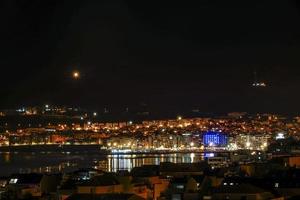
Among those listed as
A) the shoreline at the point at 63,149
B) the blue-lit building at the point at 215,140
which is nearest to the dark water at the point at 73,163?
the shoreline at the point at 63,149

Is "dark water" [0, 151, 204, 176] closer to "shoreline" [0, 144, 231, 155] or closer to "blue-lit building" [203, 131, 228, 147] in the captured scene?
"shoreline" [0, 144, 231, 155]

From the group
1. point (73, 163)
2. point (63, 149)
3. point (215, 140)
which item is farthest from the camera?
point (215, 140)

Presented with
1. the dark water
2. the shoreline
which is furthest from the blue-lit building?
the dark water

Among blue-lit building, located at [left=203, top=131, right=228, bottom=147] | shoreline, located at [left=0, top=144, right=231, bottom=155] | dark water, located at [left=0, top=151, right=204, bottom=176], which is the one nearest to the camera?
dark water, located at [left=0, top=151, right=204, bottom=176]

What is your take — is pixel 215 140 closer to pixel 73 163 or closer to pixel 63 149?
pixel 63 149

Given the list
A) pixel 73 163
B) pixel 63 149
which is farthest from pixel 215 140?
pixel 73 163

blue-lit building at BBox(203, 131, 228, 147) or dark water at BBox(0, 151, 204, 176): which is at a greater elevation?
blue-lit building at BBox(203, 131, 228, 147)

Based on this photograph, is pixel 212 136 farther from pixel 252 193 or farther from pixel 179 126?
pixel 252 193

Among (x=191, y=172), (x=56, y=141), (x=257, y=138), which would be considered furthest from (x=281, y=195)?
(x=56, y=141)
